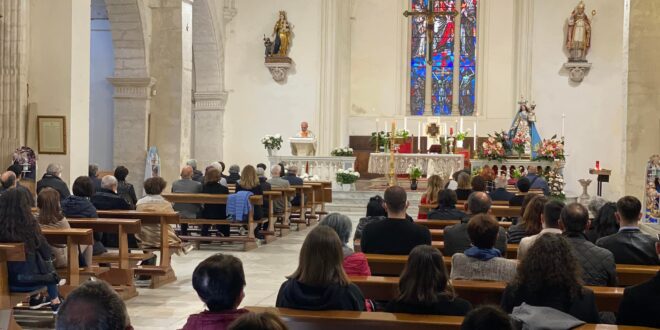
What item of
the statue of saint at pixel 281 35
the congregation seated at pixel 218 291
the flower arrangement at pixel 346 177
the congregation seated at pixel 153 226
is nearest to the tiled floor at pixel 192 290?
the congregation seated at pixel 153 226

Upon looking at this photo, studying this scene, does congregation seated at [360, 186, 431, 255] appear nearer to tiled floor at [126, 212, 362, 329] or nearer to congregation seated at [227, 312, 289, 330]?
tiled floor at [126, 212, 362, 329]

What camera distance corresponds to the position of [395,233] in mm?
6469

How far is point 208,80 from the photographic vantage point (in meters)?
23.2

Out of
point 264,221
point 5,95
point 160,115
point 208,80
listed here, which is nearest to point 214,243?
point 264,221

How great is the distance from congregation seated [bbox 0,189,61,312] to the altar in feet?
43.9

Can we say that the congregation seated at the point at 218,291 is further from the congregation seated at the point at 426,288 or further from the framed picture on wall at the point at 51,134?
the framed picture on wall at the point at 51,134

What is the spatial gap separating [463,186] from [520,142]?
8096 millimetres

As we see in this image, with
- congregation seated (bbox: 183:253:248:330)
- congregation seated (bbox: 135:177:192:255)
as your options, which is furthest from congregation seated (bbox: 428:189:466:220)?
congregation seated (bbox: 183:253:248:330)

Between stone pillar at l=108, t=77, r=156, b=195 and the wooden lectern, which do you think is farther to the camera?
the wooden lectern

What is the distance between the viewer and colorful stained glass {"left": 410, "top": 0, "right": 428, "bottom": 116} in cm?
2508

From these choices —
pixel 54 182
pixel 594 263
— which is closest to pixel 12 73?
pixel 54 182

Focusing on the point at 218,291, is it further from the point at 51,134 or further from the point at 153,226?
the point at 51,134

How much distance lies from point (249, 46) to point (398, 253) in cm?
1753

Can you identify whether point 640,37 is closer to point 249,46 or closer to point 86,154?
point 86,154
